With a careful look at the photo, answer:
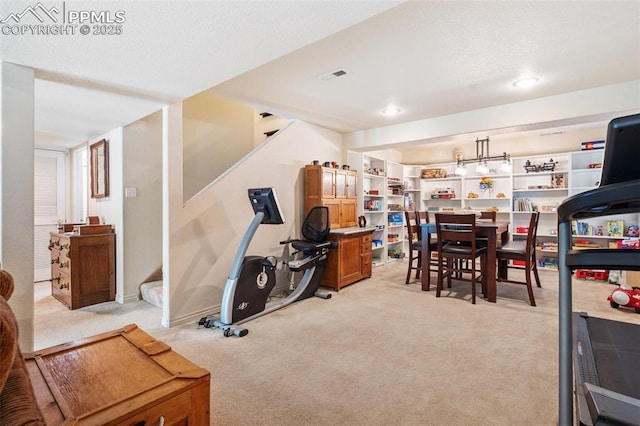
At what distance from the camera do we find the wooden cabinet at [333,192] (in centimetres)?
441

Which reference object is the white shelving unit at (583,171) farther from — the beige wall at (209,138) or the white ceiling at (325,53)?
the beige wall at (209,138)

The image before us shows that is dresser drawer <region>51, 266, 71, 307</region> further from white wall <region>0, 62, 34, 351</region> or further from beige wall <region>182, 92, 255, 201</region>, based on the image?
beige wall <region>182, 92, 255, 201</region>

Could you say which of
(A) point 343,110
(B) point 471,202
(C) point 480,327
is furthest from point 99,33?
(B) point 471,202

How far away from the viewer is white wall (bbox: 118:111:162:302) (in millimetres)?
3764

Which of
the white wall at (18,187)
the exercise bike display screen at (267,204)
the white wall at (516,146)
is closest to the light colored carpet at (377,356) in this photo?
the white wall at (18,187)

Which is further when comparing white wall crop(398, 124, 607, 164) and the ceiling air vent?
white wall crop(398, 124, 607, 164)

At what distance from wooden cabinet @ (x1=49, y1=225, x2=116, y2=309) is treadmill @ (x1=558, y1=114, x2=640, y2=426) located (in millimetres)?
4362

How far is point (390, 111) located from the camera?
414 centimetres

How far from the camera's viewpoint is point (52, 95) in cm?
279

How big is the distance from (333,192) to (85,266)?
324cm

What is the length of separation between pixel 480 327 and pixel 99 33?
3.70 metres

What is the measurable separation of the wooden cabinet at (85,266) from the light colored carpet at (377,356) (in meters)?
0.14

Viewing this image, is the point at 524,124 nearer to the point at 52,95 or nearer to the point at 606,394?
the point at 606,394

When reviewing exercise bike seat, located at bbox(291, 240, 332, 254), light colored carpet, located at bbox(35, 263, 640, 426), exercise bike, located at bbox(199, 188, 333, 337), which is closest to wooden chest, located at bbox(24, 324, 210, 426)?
light colored carpet, located at bbox(35, 263, 640, 426)
